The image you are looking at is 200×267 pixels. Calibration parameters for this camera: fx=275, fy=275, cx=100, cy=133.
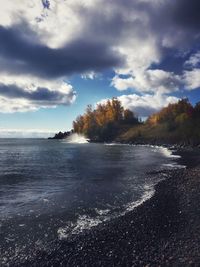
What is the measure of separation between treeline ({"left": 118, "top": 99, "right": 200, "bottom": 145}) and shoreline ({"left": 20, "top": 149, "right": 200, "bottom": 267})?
104049 millimetres

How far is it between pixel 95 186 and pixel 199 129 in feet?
363

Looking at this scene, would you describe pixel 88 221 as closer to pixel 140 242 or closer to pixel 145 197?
pixel 140 242

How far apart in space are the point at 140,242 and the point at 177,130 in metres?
150

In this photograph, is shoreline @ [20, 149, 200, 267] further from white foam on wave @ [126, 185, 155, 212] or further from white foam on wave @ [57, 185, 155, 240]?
white foam on wave @ [126, 185, 155, 212]

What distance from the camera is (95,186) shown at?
3853 cm

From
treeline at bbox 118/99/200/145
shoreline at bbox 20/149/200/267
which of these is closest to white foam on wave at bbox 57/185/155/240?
shoreline at bbox 20/149/200/267

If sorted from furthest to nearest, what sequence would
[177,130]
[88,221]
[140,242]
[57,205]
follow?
[177,130], [57,205], [88,221], [140,242]

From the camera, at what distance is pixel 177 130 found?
528 ft

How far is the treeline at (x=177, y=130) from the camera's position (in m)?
143

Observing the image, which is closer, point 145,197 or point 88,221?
point 88,221

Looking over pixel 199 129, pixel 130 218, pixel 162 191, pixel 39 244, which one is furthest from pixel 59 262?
pixel 199 129

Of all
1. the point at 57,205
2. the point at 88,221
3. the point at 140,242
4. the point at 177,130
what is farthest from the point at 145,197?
the point at 177,130

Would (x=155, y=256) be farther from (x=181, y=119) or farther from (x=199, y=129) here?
(x=181, y=119)

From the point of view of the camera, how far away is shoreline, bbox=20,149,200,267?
1502 centimetres
